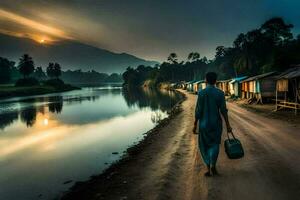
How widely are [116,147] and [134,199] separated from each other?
38.8 ft

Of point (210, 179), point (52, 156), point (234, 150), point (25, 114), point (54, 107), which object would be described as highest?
point (234, 150)

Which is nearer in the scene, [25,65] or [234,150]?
[234,150]

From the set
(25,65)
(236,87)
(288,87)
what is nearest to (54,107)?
(236,87)

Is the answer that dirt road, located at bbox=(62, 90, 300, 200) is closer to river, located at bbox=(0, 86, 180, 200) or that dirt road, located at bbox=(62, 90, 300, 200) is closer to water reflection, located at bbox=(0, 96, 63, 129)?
river, located at bbox=(0, 86, 180, 200)

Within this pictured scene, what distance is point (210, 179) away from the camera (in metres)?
7.79

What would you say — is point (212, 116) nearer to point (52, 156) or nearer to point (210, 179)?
point (210, 179)

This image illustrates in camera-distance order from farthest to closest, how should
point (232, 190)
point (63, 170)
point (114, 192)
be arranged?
point (63, 170)
point (114, 192)
point (232, 190)

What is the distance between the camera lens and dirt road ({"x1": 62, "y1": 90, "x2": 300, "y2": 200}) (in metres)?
6.91

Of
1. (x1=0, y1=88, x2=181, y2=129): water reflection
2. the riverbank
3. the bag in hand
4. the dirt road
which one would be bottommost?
(x1=0, y1=88, x2=181, y2=129): water reflection

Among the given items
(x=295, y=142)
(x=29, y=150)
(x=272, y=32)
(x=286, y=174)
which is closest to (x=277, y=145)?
(x=295, y=142)

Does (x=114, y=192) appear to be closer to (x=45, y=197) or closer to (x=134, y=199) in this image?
(x=134, y=199)

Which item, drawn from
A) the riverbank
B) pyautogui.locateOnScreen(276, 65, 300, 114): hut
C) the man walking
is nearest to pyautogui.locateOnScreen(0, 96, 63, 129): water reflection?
pyautogui.locateOnScreen(276, 65, 300, 114): hut

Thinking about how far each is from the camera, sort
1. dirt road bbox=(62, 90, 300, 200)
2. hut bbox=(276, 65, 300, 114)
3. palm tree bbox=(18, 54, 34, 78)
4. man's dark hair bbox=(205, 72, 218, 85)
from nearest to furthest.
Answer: dirt road bbox=(62, 90, 300, 200), man's dark hair bbox=(205, 72, 218, 85), hut bbox=(276, 65, 300, 114), palm tree bbox=(18, 54, 34, 78)

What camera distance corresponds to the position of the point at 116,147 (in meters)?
19.1
